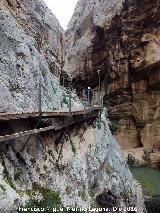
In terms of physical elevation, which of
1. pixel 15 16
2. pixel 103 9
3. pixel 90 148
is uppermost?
pixel 103 9

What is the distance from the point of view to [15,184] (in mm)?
11242

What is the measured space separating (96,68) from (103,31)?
501cm

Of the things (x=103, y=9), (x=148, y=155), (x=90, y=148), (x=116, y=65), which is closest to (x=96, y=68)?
(x=116, y=65)

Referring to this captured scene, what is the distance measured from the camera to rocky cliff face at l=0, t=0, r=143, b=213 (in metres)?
11.8

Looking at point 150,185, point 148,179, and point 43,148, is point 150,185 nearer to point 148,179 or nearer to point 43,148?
point 148,179

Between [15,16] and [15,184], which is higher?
[15,16]

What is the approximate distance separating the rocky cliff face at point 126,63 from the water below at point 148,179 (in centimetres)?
487

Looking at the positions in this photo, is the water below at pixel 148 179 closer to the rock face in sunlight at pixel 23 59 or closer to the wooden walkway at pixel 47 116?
the wooden walkway at pixel 47 116

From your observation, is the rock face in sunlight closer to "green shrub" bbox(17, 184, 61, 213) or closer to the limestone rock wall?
the limestone rock wall

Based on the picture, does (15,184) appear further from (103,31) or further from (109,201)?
(103,31)

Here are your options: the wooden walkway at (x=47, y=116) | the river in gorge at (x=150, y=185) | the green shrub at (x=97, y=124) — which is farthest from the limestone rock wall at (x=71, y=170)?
the river in gorge at (x=150, y=185)

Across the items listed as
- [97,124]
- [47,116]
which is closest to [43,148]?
[47,116]

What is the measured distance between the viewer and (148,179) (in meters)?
40.1

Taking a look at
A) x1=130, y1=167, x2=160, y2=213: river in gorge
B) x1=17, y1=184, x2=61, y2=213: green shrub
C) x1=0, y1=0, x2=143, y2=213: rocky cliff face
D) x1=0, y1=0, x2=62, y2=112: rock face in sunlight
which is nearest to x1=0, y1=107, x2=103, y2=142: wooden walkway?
x1=0, y1=0, x2=143, y2=213: rocky cliff face
